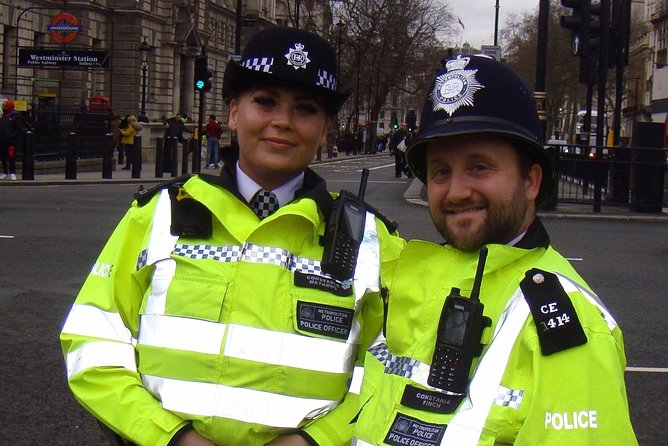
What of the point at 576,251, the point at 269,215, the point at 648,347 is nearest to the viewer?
the point at 269,215

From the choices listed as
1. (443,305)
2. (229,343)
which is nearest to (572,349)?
(443,305)

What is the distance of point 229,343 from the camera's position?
2.46 metres

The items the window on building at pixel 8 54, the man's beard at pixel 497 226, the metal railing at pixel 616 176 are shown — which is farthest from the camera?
the window on building at pixel 8 54

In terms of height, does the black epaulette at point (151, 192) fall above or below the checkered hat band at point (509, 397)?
above

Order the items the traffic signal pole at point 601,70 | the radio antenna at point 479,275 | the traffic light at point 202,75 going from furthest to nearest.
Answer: the traffic light at point 202,75 → the traffic signal pole at point 601,70 → the radio antenna at point 479,275

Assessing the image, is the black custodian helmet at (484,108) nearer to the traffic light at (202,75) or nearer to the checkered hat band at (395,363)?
the checkered hat band at (395,363)

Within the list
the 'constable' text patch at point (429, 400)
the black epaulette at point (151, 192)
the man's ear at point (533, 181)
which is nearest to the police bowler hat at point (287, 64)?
the black epaulette at point (151, 192)

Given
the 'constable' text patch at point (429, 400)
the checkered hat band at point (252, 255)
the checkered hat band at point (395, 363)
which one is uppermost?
the checkered hat band at point (252, 255)

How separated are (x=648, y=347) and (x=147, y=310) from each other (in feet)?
18.5

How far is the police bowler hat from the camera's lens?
2.70 m

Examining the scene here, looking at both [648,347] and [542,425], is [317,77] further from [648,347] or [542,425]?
[648,347]

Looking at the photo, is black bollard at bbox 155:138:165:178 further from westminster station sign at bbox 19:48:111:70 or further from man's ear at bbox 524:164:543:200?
man's ear at bbox 524:164:543:200

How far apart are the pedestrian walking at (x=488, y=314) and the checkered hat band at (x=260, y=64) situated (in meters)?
0.56

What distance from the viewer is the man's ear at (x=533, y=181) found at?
86.7 inches
